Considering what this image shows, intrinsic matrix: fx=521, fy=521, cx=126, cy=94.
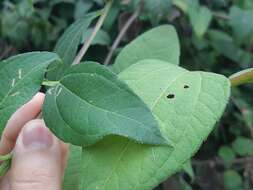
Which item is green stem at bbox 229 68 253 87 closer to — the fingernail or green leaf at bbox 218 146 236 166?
the fingernail

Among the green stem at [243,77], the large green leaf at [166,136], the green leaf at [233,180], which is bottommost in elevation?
the green leaf at [233,180]

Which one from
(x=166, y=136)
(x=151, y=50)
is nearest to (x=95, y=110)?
(x=166, y=136)

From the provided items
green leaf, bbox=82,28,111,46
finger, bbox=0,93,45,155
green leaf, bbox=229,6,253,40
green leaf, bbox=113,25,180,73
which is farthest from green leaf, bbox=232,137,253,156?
finger, bbox=0,93,45,155

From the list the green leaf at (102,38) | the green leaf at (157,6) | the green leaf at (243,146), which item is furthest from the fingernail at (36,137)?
the green leaf at (243,146)

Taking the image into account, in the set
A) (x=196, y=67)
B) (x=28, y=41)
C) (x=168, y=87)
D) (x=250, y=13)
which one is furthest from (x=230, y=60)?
(x=168, y=87)

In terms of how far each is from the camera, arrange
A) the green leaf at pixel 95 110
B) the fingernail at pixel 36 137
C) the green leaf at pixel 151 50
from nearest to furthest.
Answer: the green leaf at pixel 95 110
the fingernail at pixel 36 137
the green leaf at pixel 151 50

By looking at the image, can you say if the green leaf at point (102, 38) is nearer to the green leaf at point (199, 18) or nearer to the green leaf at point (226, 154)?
the green leaf at point (199, 18)

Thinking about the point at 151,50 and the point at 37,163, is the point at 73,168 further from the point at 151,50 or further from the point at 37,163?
the point at 151,50

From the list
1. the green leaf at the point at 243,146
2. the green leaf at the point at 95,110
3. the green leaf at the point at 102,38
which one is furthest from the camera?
the green leaf at the point at 243,146
